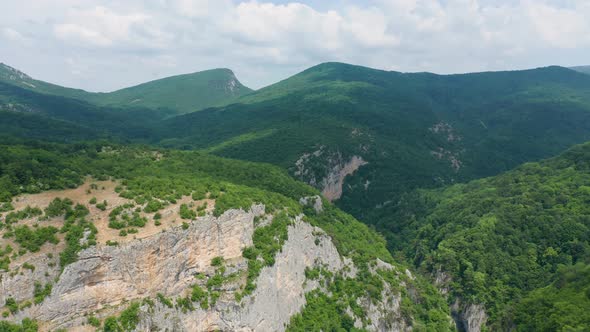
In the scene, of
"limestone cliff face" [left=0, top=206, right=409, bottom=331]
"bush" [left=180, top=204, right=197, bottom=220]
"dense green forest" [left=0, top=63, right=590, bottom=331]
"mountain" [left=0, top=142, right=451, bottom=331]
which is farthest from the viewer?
"dense green forest" [left=0, top=63, right=590, bottom=331]

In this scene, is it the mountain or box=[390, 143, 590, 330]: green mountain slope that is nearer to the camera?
the mountain

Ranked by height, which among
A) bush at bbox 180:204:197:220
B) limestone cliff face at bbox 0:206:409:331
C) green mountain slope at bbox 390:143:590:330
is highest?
bush at bbox 180:204:197:220

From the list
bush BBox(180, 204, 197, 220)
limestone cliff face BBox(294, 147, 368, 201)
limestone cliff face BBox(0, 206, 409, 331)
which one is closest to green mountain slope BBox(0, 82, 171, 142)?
limestone cliff face BBox(294, 147, 368, 201)

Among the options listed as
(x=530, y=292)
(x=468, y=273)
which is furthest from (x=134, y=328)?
(x=530, y=292)

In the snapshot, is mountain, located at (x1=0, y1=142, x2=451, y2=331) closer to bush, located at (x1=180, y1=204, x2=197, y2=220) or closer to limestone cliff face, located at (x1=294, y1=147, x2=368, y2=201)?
bush, located at (x1=180, y1=204, x2=197, y2=220)

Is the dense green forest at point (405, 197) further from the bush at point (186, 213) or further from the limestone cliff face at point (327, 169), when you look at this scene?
the bush at point (186, 213)

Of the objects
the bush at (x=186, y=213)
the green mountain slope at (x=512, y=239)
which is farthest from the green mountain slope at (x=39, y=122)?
the green mountain slope at (x=512, y=239)

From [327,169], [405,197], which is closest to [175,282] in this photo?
[327,169]
